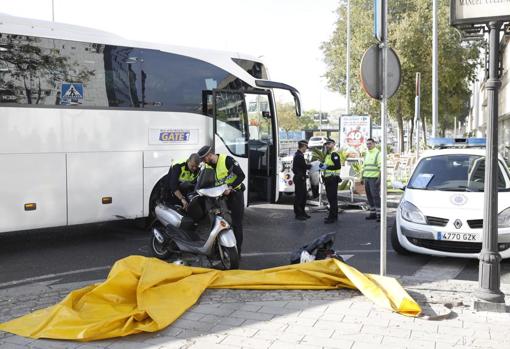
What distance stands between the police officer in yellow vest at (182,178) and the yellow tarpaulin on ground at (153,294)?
6.92 feet

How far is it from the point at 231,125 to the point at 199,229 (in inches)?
139

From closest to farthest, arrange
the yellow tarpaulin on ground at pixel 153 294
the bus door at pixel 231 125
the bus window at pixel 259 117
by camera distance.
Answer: the yellow tarpaulin on ground at pixel 153 294
the bus door at pixel 231 125
the bus window at pixel 259 117

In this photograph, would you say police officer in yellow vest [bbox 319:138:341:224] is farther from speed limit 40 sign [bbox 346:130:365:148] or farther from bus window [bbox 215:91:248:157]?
speed limit 40 sign [bbox 346:130:365:148]

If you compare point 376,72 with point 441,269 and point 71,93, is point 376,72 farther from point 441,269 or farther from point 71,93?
point 71,93

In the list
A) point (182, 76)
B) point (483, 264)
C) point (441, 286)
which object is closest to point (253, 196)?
point (182, 76)

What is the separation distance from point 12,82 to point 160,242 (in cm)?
328

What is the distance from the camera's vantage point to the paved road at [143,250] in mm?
7234

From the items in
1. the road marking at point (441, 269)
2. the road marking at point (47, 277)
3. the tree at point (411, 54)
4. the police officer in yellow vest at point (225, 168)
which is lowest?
the road marking at point (441, 269)

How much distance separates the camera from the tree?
2922cm

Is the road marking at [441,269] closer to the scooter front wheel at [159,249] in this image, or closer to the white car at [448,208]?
the white car at [448,208]

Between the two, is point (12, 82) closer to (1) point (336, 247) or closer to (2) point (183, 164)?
(2) point (183, 164)

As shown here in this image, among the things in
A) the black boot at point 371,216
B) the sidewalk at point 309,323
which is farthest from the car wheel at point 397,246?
the black boot at point 371,216

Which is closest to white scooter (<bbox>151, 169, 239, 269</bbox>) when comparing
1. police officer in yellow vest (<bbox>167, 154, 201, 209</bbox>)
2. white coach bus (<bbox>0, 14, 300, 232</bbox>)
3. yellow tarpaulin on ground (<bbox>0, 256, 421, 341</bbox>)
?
police officer in yellow vest (<bbox>167, 154, 201, 209</bbox>)

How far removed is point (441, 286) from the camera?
19.5 feet
